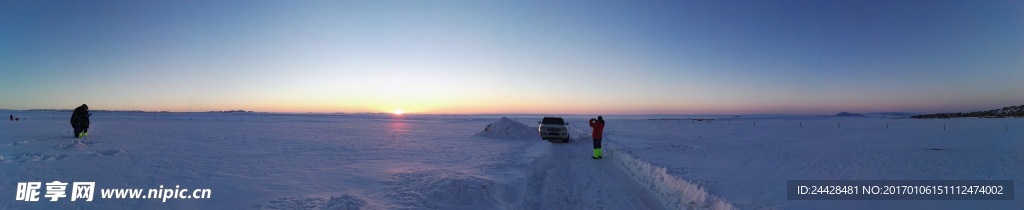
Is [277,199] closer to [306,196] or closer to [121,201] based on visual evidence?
[306,196]

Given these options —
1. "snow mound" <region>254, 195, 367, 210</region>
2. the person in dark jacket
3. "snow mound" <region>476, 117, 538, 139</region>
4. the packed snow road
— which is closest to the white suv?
"snow mound" <region>476, 117, 538, 139</region>

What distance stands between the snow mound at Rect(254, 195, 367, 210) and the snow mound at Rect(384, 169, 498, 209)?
0.68 metres

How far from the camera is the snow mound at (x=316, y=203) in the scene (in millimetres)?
6461

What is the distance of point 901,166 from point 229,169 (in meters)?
15.7

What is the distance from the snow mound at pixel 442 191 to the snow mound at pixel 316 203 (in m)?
0.68

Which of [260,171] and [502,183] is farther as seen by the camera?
[260,171]

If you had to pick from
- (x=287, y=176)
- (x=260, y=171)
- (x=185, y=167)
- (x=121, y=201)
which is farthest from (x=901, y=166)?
(x=185, y=167)

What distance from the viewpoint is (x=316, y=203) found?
264 inches

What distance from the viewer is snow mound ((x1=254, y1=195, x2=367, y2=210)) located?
6461 millimetres

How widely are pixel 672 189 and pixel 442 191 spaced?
460 cm

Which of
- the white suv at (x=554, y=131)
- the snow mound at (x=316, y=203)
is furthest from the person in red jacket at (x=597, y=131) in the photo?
the snow mound at (x=316, y=203)

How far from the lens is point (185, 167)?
32.8 feet

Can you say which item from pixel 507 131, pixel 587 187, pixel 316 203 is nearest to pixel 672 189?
Result: pixel 587 187

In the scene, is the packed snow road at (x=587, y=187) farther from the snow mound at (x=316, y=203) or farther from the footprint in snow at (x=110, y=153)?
the footprint in snow at (x=110, y=153)
